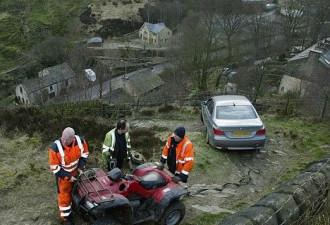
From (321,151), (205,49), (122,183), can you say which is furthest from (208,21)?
(122,183)

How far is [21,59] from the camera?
57.7 m

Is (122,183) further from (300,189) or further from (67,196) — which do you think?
(300,189)

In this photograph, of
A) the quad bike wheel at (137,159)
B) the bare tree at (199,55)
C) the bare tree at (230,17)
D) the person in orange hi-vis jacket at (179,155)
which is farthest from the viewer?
A: the bare tree at (230,17)

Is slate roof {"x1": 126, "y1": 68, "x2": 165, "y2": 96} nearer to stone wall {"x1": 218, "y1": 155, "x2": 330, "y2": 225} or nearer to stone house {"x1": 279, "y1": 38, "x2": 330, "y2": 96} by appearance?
stone house {"x1": 279, "y1": 38, "x2": 330, "y2": 96}

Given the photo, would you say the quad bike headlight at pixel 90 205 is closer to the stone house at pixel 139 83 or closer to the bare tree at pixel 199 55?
the bare tree at pixel 199 55

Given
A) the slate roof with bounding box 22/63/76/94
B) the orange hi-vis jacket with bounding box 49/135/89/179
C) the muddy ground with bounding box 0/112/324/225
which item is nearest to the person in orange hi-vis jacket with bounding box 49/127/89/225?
the orange hi-vis jacket with bounding box 49/135/89/179

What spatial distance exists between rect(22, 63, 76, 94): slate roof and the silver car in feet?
135

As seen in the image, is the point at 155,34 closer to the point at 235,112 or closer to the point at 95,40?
the point at 95,40

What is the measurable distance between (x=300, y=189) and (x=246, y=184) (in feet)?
12.1

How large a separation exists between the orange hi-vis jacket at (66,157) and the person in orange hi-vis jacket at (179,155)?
1.55 metres

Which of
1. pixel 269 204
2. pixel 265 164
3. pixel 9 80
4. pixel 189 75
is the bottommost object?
pixel 9 80

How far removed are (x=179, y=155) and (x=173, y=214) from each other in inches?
48.5

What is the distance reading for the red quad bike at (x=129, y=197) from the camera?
585 centimetres

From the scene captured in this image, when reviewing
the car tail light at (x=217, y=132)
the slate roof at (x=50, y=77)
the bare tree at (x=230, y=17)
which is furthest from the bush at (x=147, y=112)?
the slate roof at (x=50, y=77)
